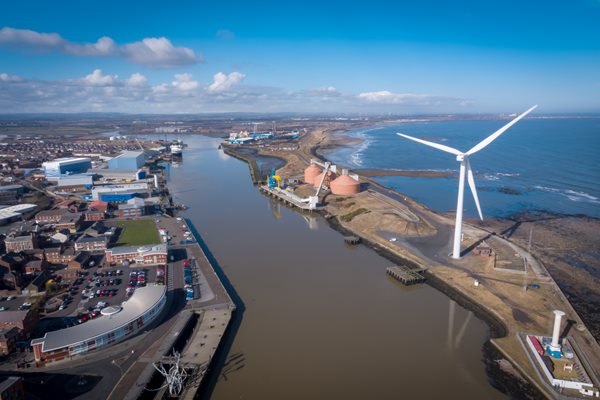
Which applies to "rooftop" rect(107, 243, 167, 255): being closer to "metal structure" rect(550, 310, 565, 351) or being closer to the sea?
"metal structure" rect(550, 310, 565, 351)

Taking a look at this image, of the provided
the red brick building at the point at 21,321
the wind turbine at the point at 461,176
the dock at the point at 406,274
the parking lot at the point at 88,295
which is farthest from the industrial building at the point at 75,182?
the wind turbine at the point at 461,176

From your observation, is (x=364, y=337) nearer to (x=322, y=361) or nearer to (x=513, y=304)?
(x=322, y=361)

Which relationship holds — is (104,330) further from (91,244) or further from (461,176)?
(461,176)

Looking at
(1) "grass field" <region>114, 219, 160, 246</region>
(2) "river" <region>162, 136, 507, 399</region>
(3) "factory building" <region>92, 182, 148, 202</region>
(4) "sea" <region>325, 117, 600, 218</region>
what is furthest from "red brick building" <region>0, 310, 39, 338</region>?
(4) "sea" <region>325, 117, 600, 218</region>

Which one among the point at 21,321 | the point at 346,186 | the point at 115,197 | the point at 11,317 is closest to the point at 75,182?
the point at 115,197

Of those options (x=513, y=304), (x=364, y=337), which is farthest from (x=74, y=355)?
(x=513, y=304)

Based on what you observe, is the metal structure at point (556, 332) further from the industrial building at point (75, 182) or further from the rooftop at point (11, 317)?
the industrial building at point (75, 182)
